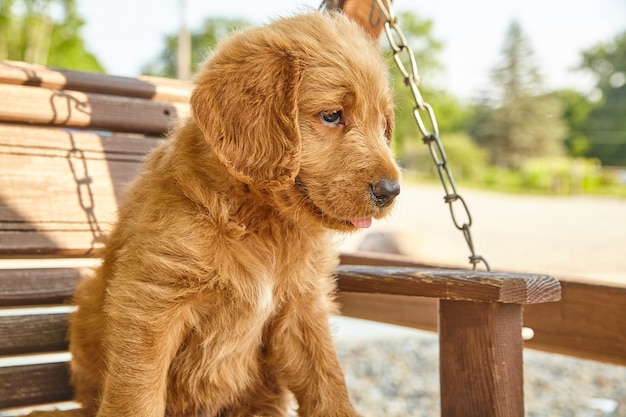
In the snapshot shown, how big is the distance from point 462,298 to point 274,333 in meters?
0.60

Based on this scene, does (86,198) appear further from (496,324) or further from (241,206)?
(496,324)

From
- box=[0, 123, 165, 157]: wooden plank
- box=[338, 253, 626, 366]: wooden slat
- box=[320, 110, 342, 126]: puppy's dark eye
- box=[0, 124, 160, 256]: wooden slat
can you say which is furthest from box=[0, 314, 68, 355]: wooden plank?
box=[320, 110, 342, 126]: puppy's dark eye

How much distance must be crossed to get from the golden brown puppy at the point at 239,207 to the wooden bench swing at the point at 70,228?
50cm

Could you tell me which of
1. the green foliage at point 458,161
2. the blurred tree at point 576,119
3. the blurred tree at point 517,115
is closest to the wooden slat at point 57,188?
the green foliage at point 458,161

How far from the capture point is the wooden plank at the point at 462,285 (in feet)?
6.84

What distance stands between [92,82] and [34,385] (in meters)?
1.27

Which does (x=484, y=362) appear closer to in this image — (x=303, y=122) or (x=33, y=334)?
(x=303, y=122)

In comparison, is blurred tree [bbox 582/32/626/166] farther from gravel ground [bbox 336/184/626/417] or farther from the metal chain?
the metal chain

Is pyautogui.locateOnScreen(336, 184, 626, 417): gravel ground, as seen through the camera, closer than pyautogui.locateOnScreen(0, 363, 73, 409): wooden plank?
No

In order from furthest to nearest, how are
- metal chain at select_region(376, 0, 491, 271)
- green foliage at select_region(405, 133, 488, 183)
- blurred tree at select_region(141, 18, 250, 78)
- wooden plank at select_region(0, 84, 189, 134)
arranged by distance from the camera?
blurred tree at select_region(141, 18, 250, 78) < green foliage at select_region(405, 133, 488, 183) < wooden plank at select_region(0, 84, 189, 134) < metal chain at select_region(376, 0, 491, 271)

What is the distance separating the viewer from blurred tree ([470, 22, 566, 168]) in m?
52.4

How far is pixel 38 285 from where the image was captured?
9.46 ft

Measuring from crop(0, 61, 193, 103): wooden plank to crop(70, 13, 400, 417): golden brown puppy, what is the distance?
107cm

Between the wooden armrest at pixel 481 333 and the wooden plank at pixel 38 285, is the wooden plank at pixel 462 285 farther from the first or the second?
the wooden plank at pixel 38 285
